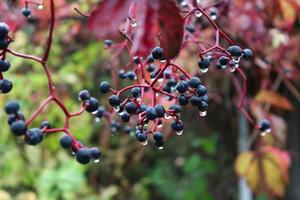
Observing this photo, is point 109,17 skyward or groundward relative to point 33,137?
skyward

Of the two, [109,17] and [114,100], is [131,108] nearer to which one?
[114,100]

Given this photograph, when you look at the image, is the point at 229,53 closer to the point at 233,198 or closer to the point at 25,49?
the point at 25,49

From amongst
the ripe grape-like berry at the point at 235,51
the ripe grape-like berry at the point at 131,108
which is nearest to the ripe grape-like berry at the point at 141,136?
the ripe grape-like berry at the point at 131,108

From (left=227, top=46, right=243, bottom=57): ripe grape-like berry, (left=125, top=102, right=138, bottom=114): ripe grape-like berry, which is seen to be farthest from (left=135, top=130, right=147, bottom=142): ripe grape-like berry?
(left=227, top=46, right=243, bottom=57): ripe grape-like berry

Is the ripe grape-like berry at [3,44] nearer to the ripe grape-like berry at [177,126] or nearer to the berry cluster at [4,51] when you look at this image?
the berry cluster at [4,51]

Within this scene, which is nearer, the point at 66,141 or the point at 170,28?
Answer: the point at 170,28

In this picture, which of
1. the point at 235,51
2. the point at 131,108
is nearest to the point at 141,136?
the point at 131,108
